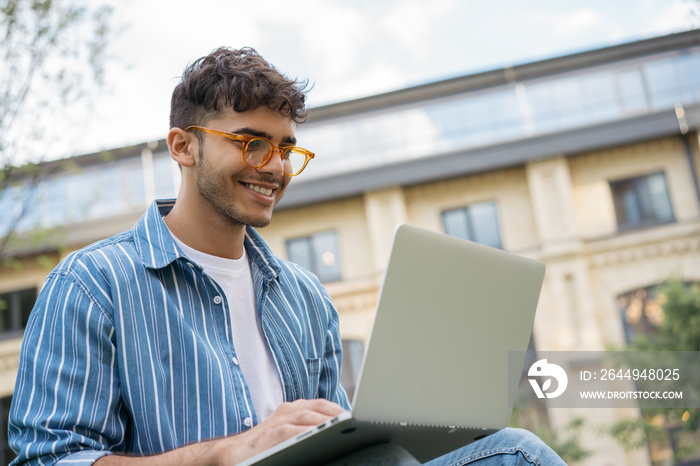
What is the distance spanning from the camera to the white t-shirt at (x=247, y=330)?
74.6 inches

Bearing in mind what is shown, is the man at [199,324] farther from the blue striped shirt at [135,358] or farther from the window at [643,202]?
the window at [643,202]

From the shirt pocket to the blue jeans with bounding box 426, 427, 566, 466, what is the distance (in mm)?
540

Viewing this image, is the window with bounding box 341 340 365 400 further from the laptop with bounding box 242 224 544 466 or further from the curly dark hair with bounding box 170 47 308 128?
the laptop with bounding box 242 224 544 466

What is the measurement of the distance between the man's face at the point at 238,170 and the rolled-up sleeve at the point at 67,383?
1.79 feet

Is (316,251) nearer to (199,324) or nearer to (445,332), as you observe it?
(199,324)

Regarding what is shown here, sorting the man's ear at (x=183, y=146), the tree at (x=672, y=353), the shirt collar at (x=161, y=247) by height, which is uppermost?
the man's ear at (x=183, y=146)

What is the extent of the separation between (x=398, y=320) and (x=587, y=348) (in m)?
13.7

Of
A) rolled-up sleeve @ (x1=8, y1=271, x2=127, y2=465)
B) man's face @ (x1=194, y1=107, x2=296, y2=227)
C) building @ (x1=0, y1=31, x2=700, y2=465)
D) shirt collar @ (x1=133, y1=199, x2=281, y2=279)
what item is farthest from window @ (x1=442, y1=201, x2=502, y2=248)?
rolled-up sleeve @ (x1=8, y1=271, x2=127, y2=465)

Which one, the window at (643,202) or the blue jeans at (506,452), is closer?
the blue jeans at (506,452)

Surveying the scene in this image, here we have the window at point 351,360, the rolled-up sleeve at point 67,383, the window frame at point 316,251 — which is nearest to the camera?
the rolled-up sleeve at point 67,383

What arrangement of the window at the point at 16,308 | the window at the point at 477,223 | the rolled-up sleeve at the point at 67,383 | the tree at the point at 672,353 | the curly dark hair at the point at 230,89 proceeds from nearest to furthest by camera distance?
A: the rolled-up sleeve at the point at 67,383 < the curly dark hair at the point at 230,89 < the tree at the point at 672,353 < the window at the point at 477,223 < the window at the point at 16,308

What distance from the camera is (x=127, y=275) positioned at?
1.75m

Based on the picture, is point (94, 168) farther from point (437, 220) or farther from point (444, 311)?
point (444, 311)

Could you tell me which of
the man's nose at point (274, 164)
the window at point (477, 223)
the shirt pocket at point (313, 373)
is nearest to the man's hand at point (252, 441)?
the shirt pocket at point (313, 373)
